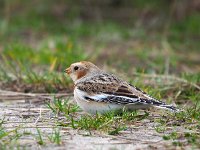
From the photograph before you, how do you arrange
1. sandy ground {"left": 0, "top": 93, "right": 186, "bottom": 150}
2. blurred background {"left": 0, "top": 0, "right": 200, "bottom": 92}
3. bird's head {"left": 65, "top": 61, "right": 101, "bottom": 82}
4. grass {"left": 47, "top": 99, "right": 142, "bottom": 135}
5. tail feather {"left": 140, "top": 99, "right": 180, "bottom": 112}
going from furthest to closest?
blurred background {"left": 0, "top": 0, "right": 200, "bottom": 92} < bird's head {"left": 65, "top": 61, "right": 101, "bottom": 82} < tail feather {"left": 140, "top": 99, "right": 180, "bottom": 112} < grass {"left": 47, "top": 99, "right": 142, "bottom": 135} < sandy ground {"left": 0, "top": 93, "right": 186, "bottom": 150}

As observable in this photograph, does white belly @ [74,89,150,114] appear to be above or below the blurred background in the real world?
below

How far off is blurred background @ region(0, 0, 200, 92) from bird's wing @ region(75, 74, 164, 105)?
5.32ft

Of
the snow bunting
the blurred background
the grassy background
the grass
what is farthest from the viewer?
the blurred background

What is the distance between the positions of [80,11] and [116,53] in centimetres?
407

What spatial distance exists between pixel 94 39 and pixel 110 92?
7.07 m

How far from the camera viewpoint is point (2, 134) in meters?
5.46

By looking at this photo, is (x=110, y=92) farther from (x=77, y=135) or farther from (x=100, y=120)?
(x=77, y=135)

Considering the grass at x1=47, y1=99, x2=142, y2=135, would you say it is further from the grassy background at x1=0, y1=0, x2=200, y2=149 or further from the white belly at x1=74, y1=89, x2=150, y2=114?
the grassy background at x1=0, y1=0, x2=200, y2=149

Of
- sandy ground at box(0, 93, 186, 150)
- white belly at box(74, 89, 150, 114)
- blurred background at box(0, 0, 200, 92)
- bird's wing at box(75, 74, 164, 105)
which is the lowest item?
sandy ground at box(0, 93, 186, 150)

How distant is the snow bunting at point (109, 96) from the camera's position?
6352 mm

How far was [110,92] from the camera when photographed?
257 inches

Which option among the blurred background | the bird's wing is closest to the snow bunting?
the bird's wing

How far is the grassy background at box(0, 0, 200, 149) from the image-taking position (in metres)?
8.38

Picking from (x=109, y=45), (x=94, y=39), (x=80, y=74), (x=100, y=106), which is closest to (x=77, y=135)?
(x=100, y=106)
